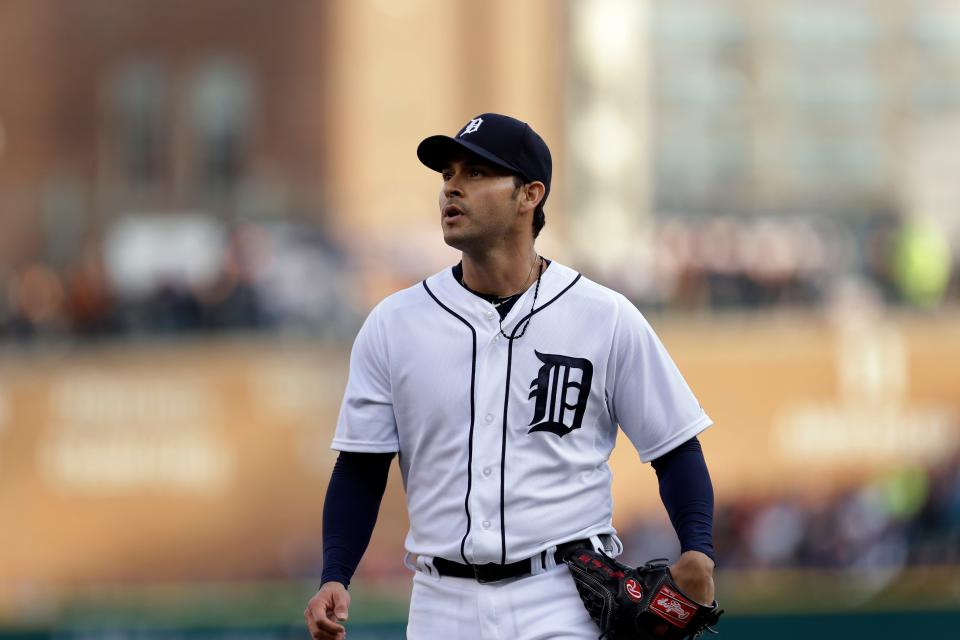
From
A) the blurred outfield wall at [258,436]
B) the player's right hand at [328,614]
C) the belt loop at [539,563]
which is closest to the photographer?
the player's right hand at [328,614]

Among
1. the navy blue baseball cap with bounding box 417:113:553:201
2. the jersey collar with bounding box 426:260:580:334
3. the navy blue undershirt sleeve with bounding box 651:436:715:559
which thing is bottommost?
the navy blue undershirt sleeve with bounding box 651:436:715:559

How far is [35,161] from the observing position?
1156 inches

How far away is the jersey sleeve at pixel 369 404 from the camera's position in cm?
393

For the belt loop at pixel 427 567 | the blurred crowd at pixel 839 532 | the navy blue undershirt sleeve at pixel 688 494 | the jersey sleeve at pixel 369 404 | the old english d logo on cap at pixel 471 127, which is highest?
the old english d logo on cap at pixel 471 127

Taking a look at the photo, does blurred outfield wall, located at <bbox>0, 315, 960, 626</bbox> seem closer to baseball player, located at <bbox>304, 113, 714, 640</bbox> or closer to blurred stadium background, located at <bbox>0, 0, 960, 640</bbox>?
blurred stadium background, located at <bbox>0, 0, 960, 640</bbox>

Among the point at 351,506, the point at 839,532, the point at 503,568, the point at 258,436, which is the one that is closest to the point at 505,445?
the point at 503,568

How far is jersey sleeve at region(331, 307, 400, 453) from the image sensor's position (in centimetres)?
393

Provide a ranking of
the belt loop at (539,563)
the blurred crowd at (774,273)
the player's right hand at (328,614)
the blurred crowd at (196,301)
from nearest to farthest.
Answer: the player's right hand at (328,614)
the belt loop at (539,563)
the blurred crowd at (196,301)
the blurred crowd at (774,273)

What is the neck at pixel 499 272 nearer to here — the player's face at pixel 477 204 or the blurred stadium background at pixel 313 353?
the player's face at pixel 477 204

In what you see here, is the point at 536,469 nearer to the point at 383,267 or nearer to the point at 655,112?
the point at 383,267

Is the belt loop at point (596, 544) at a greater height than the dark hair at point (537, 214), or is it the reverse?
the dark hair at point (537, 214)

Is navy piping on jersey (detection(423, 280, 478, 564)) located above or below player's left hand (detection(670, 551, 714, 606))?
above

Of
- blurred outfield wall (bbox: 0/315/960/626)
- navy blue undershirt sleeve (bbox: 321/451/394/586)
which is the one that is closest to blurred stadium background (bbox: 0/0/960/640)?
blurred outfield wall (bbox: 0/315/960/626)

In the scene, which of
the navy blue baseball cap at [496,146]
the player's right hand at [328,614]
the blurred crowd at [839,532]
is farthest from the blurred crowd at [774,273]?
the player's right hand at [328,614]
